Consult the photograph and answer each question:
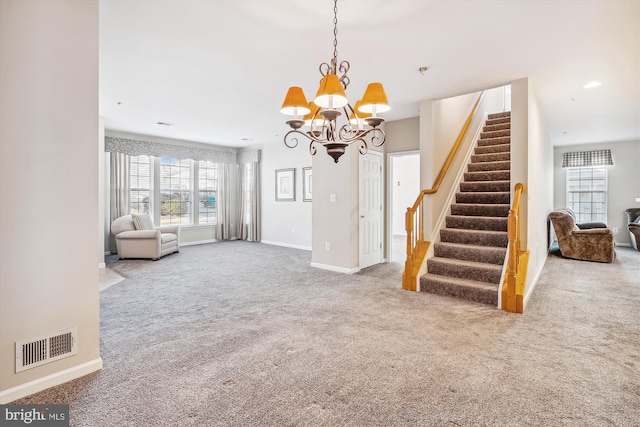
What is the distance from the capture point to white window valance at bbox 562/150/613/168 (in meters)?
7.88

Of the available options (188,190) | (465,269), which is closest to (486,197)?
(465,269)

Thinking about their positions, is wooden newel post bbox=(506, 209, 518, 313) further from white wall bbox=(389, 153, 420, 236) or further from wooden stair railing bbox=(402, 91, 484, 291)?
white wall bbox=(389, 153, 420, 236)

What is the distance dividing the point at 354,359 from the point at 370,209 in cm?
332

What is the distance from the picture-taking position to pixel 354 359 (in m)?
2.33

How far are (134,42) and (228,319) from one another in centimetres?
268

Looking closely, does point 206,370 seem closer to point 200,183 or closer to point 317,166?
point 317,166

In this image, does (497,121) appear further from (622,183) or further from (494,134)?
(622,183)

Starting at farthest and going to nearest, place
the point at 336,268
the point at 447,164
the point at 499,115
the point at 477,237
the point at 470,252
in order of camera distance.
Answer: the point at 499,115, the point at 336,268, the point at 447,164, the point at 477,237, the point at 470,252

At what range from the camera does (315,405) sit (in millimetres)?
1829

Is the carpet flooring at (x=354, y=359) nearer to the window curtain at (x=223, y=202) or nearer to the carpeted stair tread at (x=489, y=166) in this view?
the carpeted stair tread at (x=489, y=166)

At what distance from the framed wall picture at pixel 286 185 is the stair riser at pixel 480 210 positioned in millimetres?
3853

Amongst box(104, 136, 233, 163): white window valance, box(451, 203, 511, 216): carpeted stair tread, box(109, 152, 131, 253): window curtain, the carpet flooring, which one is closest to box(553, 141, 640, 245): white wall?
the carpet flooring

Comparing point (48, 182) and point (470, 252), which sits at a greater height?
point (48, 182)

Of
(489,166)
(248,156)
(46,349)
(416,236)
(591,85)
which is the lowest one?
(46,349)
